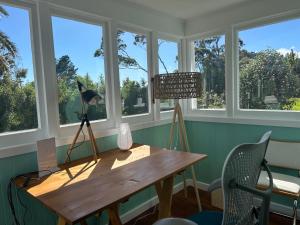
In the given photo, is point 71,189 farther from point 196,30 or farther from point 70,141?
point 196,30

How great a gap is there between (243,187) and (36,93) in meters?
1.64

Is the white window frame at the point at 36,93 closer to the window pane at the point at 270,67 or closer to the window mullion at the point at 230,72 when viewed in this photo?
the window mullion at the point at 230,72

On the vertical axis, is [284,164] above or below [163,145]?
below

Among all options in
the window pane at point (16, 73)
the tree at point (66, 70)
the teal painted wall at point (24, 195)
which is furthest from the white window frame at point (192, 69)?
the window pane at point (16, 73)

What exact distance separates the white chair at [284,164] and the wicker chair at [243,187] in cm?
102

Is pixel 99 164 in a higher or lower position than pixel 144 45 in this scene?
lower

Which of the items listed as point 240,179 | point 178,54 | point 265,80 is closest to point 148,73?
point 178,54

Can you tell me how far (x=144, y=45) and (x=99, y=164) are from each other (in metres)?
1.54

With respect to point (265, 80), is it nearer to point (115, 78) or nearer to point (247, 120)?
point (247, 120)

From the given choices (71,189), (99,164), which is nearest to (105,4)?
(99,164)

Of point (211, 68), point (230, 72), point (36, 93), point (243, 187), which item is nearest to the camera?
point (243, 187)

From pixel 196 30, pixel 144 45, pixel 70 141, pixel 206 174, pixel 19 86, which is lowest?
pixel 206 174

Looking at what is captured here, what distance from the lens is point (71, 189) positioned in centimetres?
141

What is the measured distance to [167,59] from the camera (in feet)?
10.0
